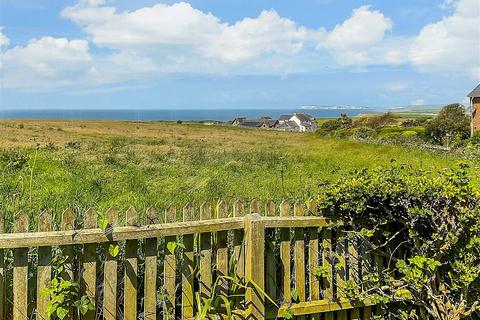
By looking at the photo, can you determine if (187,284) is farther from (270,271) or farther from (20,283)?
(20,283)

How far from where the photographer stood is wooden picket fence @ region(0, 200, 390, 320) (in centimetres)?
235

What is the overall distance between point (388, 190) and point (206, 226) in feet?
4.30

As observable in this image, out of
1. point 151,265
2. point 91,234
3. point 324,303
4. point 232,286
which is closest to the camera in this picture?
point 91,234

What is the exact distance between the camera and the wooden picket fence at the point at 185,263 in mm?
2352

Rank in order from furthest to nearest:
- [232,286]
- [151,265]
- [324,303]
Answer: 1. [324,303]
2. [232,286]
3. [151,265]

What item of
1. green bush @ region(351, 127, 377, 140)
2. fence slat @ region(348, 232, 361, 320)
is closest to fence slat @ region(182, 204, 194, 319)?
fence slat @ region(348, 232, 361, 320)

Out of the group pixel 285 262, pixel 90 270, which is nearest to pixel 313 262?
pixel 285 262

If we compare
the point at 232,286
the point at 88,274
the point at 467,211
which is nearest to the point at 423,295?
the point at 467,211

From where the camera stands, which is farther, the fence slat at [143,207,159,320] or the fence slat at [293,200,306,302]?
the fence slat at [293,200,306,302]

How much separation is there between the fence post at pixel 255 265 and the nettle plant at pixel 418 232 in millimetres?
598

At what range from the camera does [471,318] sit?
3.21 m

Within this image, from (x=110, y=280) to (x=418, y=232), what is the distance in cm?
224

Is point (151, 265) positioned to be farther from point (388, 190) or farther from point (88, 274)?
point (388, 190)

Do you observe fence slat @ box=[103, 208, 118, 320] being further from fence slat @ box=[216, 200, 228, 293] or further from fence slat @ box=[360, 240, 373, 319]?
fence slat @ box=[360, 240, 373, 319]
